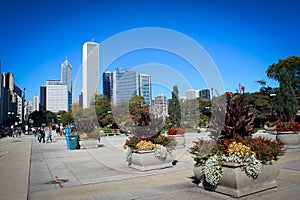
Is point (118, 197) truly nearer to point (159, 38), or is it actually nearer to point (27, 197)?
point (27, 197)

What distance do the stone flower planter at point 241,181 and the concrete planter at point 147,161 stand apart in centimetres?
325

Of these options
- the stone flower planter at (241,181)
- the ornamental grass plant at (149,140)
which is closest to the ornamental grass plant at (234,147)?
the stone flower planter at (241,181)

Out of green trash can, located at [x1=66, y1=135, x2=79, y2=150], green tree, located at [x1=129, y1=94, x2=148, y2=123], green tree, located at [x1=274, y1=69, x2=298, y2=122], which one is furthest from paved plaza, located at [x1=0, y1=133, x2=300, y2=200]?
green tree, located at [x1=129, y1=94, x2=148, y2=123]

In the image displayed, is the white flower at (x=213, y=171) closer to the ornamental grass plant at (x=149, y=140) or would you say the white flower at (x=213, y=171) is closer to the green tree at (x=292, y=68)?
the ornamental grass plant at (x=149, y=140)

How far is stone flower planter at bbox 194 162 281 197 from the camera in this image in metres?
5.50

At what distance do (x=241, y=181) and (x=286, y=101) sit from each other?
13.0 metres

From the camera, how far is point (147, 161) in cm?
882

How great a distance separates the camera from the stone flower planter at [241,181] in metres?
5.50

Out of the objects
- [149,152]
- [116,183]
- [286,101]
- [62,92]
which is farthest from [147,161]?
[62,92]

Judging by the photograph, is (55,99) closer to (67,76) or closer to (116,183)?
(67,76)

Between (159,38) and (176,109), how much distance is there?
1225 centimetres

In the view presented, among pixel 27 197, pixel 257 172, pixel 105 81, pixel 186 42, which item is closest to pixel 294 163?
pixel 257 172

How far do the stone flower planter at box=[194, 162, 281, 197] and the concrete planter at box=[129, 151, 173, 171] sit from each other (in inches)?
128

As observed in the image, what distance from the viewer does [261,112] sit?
41156 mm
